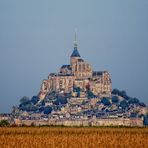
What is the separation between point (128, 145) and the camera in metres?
30.7

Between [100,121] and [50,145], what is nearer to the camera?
[50,145]

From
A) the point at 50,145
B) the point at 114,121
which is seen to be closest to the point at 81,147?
the point at 50,145

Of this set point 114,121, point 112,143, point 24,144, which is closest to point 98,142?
point 112,143

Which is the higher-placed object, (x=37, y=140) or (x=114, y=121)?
(x=114, y=121)

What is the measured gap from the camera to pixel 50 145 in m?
30.5

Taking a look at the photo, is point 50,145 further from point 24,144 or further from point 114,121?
point 114,121

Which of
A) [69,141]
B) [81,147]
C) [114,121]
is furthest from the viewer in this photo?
[114,121]

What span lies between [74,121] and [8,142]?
165m

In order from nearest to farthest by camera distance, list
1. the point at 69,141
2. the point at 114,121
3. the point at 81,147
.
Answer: the point at 81,147 < the point at 69,141 < the point at 114,121

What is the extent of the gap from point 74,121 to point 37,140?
163924mm

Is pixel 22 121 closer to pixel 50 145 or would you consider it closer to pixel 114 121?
pixel 114 121

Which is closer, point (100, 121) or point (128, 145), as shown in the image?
point (128, 145)

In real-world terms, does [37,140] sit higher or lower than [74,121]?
lower

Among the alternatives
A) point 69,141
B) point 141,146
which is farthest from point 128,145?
point 69,141
